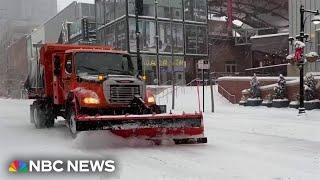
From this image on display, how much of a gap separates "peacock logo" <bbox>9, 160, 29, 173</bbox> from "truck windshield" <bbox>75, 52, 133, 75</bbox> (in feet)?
15.9

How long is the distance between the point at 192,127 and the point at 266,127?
5184mm

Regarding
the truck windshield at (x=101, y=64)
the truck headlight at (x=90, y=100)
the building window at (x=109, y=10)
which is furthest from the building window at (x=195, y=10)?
the truck headlight at (x=90, y=100)

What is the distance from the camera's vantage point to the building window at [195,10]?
5256cm

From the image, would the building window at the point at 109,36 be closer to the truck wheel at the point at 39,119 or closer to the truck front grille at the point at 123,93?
the truck wheel at the point at 39,119

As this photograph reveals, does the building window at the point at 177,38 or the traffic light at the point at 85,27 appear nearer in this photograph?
the traffic light at the point at 85,27

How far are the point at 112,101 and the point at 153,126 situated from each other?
1410 mm

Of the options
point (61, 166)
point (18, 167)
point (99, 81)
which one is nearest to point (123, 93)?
point (99, 81)

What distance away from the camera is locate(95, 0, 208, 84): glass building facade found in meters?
48.6

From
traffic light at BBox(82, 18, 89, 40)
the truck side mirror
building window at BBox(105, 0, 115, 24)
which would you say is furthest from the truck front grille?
building window at BBox(105, 0, 115, 24)

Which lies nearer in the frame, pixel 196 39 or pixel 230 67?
pixel 196 39

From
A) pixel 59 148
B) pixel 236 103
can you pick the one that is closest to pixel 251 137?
pixel 59 148

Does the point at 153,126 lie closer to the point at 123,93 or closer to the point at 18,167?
the point at 123,93

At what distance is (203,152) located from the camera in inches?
449

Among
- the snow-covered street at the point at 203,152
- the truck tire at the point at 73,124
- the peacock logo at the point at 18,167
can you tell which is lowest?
the snow-covered street at the point at 203,152
